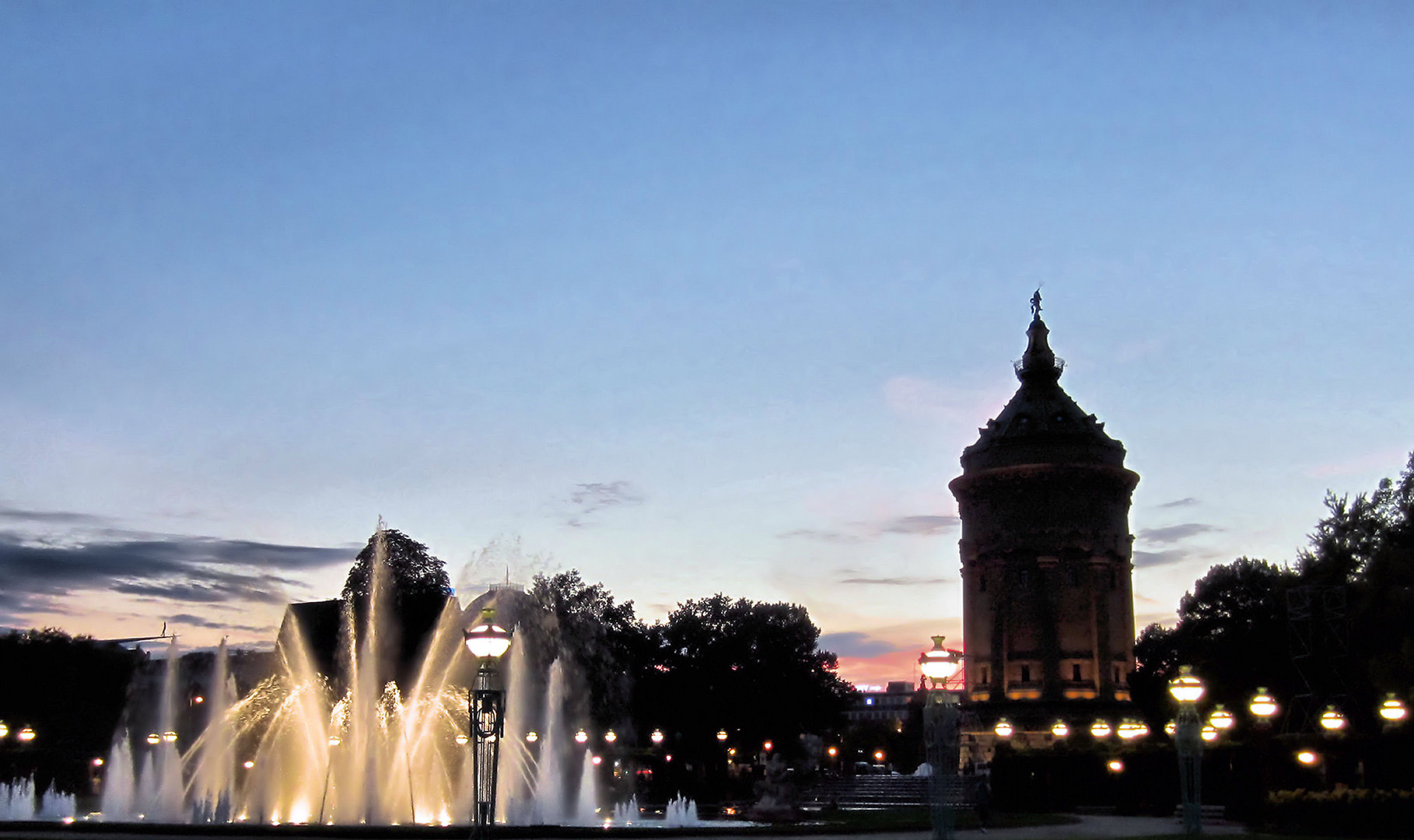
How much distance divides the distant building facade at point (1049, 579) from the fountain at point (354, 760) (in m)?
35.3

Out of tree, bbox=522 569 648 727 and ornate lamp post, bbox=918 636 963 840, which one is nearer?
ornate lamp post, bbox=918 636 963 840

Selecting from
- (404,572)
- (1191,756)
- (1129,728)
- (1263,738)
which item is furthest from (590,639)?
(1191,756)

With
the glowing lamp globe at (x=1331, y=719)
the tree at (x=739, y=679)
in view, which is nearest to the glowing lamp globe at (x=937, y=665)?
the glowing lamp globe at (x=1331, y=719)

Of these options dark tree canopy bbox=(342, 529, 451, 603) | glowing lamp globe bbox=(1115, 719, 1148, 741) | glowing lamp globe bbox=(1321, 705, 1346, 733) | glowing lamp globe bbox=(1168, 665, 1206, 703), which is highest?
dark tree canopy bbox=(342, 529, 451, 603)

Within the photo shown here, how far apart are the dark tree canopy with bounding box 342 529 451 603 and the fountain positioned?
6121 millimetres

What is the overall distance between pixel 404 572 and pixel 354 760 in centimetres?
2569

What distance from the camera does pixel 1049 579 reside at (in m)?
78.4

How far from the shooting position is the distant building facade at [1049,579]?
77.2 meters

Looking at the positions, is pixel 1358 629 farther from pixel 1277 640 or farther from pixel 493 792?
pixel 493 792

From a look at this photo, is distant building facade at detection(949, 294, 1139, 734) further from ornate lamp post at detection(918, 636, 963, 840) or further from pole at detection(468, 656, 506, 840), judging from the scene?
pole at detection(468, 656, 506, 840)

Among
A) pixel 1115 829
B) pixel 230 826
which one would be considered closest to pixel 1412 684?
pixel 1115 829

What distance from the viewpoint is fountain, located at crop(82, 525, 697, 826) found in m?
35.4

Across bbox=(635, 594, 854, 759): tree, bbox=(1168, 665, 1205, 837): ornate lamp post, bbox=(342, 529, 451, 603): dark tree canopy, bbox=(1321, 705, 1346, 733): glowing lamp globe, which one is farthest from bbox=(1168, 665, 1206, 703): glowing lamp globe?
bbox=(635, 594, 854, 759): tree

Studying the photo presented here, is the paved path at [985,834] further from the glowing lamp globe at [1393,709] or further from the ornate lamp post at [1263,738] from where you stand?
the glowing lamp globe at [1393,709]
